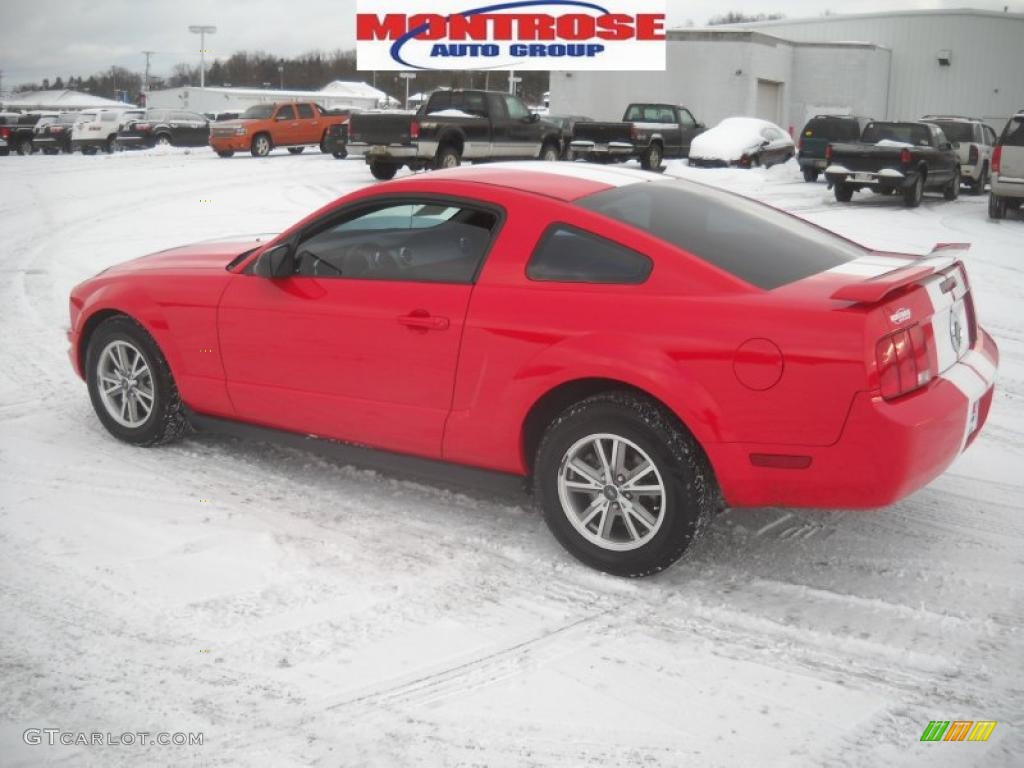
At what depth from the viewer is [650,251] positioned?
396 centimetres

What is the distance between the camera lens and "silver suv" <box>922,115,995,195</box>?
22.6 metres

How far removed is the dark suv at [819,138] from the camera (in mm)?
24703

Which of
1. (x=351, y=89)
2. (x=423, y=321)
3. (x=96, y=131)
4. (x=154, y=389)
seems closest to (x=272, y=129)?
(x=96, y=131)

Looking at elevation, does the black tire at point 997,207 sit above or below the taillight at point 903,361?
above

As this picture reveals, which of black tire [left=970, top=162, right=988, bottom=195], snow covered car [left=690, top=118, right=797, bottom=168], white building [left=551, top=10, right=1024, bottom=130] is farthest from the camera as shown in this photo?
white building [left=551, top=10, right=1024, bottom=130]

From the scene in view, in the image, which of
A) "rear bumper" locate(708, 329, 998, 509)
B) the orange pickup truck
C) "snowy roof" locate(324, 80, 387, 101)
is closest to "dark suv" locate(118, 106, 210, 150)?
the orange pickup truck

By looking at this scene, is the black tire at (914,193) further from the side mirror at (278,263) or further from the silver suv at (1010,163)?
the side mirror at (278,263)

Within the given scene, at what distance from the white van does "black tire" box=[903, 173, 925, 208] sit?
26.6 metres

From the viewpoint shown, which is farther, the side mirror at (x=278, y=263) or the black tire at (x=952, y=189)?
the black tire at (x=952, y=189)

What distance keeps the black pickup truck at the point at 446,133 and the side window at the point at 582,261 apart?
680 inches

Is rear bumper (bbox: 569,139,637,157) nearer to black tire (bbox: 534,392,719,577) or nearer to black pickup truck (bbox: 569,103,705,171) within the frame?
black pickup truck (bbox: 569,103,705,171)

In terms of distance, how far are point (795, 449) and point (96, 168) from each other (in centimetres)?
2618

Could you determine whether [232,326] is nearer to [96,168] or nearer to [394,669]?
[394,669]

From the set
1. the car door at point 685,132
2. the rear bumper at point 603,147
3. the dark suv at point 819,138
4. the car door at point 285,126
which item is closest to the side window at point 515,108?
the rear bumper at point 603,147
